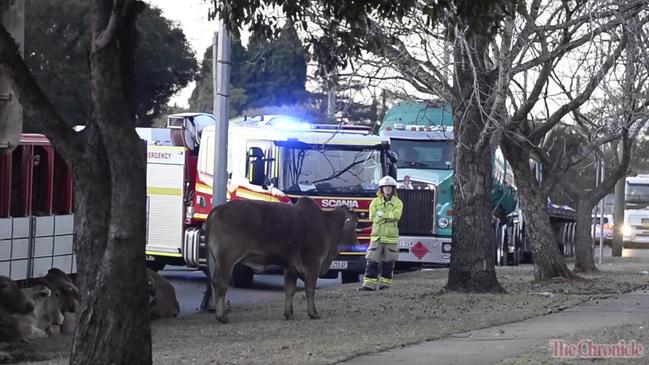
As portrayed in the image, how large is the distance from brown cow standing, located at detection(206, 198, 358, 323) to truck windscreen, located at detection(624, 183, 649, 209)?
36.7 m

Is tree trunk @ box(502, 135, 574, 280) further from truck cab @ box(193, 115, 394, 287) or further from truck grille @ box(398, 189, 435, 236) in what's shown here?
truck grille @ box(398, 189, 435, 236)

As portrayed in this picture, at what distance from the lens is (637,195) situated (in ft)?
169

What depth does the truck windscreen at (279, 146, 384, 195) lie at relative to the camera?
2305 cm

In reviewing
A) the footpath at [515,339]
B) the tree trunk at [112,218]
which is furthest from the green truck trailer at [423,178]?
the tree trunk at [112,218]

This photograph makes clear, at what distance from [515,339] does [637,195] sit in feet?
132

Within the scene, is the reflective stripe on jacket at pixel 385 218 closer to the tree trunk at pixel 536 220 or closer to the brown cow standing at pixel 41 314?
the tree trunk at pixel 536 220

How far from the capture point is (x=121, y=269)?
8.93m

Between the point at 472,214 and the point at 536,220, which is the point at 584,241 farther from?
the point at 472,214

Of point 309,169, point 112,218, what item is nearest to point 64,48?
point 309,169

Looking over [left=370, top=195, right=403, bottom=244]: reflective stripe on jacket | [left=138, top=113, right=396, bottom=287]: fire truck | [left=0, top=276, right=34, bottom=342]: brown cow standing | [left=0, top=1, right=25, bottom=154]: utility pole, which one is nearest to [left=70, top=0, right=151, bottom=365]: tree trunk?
[left=0, top=1, right=25, bottom=154]: utility pole

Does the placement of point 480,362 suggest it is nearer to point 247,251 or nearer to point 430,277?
point 247,251

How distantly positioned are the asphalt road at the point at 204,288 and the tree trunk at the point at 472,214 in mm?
3283

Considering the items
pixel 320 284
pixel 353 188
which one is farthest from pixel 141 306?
pixel 320 284

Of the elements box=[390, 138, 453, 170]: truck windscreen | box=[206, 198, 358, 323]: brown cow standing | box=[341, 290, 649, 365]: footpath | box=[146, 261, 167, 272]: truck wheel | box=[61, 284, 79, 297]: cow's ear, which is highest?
box=[390, 138, 453, 170]: truck windscreen
